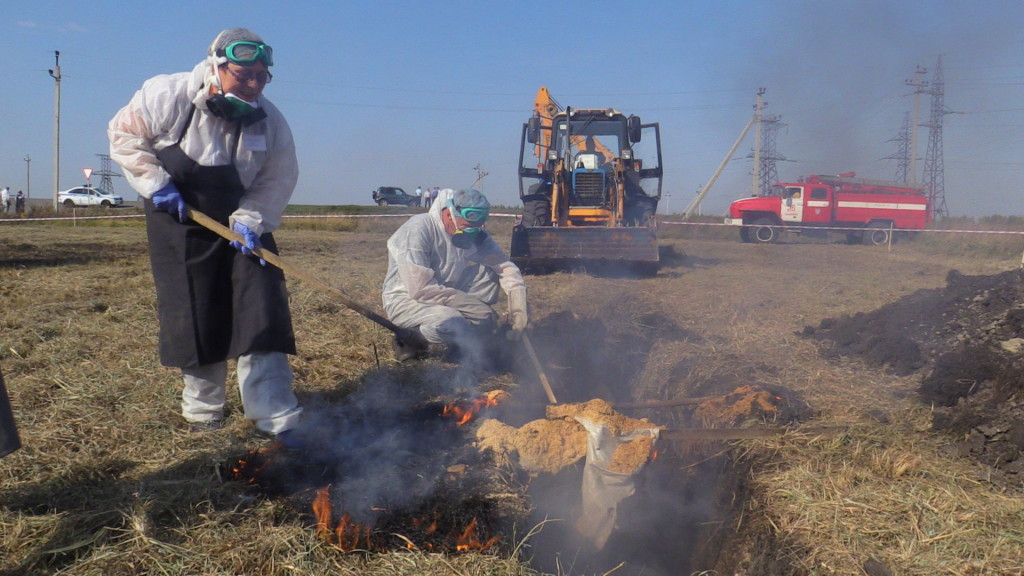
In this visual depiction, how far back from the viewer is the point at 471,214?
4.56 meters

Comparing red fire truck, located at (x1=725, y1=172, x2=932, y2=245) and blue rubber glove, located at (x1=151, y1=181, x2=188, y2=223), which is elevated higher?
red fire truck, located at (x1=725, y1=172, x2=932, y2=245)

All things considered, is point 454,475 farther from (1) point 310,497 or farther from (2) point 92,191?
(2) point 92,191

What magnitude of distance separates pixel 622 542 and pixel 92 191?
3909 cm

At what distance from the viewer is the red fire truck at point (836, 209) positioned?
21516 millimetres

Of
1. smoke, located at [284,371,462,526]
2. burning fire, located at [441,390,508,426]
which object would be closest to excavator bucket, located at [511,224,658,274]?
smoke, located at [284,371,462,526]

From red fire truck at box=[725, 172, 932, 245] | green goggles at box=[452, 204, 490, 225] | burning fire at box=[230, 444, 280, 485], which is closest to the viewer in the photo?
burning fire at box=[230, 444, 280, 485]

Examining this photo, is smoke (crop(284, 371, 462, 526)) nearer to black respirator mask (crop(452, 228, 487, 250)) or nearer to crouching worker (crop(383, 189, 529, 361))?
crouching worker (crop(383, 189, 529, 361))

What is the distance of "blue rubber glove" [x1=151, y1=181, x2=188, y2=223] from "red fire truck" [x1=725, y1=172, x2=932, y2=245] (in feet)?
66.3

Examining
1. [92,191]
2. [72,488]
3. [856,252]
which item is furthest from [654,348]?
[92,191]

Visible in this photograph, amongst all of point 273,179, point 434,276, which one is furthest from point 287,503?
point 434,276

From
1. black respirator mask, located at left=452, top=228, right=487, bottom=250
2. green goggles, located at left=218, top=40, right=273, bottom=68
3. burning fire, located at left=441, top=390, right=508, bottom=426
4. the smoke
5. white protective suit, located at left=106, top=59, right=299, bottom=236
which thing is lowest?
the smoke

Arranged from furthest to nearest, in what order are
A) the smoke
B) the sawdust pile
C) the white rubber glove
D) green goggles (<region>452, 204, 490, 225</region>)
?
the white rubber glove → green goggles (<region>452, 204, 490, 225</region>) → the sawdust pile → the smoke

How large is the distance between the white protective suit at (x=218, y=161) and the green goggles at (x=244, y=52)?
111mm

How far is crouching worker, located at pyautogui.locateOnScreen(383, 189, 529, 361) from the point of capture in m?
4.61
